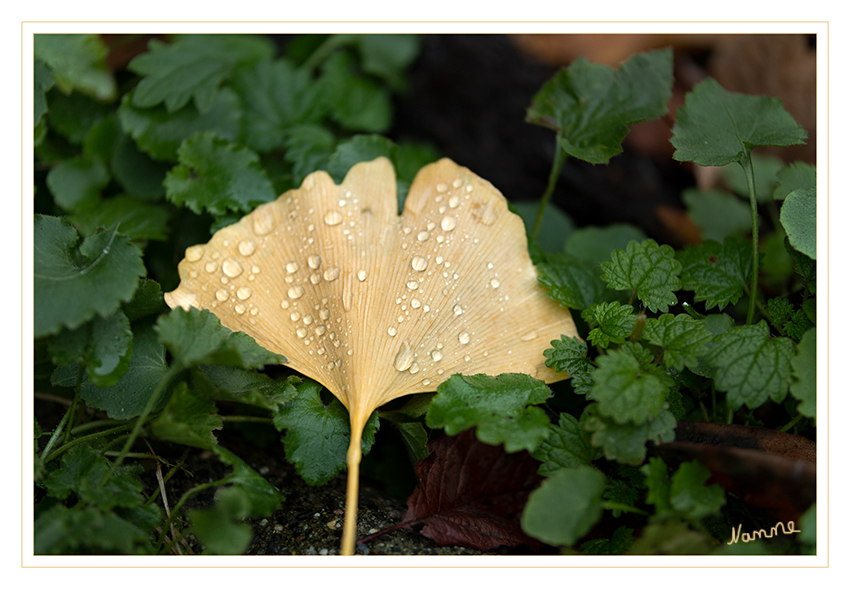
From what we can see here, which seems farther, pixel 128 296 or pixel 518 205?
pixel 518 205

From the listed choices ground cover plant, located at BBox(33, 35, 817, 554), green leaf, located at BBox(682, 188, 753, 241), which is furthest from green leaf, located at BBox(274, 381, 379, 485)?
green leaf, located at BBox(682, 188, 753, 241)

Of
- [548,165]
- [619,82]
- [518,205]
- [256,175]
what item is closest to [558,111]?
[619,82]

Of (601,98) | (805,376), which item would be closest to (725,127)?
(601,98)

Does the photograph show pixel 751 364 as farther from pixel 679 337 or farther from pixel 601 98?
pixel 601 98

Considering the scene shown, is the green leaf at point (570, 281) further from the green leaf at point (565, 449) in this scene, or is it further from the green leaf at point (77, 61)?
the green leaf at point (77, 61)

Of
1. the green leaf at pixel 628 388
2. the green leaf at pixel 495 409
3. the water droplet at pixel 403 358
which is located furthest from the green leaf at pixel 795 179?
the water droplet at pixel 403 358
